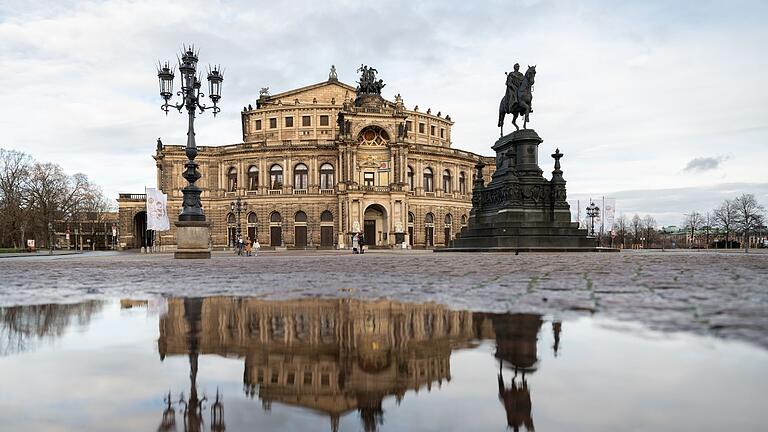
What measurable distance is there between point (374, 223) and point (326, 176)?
280 inches

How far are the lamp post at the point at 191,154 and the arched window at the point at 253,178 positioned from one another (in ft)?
133

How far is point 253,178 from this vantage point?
59.6 meters

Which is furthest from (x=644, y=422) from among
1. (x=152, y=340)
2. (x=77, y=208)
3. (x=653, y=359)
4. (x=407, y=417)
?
(x=77, y=208)

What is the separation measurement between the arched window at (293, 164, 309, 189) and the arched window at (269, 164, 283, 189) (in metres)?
1.54

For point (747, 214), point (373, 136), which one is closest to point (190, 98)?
point (373, 136)

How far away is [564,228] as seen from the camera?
21.4 metres

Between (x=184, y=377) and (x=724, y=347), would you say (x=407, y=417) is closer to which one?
(x=184, y=377)

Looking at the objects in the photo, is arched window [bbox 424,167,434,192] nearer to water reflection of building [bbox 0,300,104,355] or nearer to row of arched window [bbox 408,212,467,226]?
row of arched window [bbox 408,212,467,226]

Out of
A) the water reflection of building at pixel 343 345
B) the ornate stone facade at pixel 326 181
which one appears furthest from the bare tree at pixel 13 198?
the water reflection of building at pixel 343 345

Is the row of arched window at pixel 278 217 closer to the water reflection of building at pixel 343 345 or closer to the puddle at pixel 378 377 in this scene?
the water reflection of building at pixel 343 345

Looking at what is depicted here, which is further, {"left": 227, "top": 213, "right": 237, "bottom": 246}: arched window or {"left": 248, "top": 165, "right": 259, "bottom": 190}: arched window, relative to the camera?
{"left": 227, "top": 213, "right": 237, "bottom": 246}: arched window

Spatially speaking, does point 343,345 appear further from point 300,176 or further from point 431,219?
point 431,219

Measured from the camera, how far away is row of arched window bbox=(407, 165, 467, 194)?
5928cm

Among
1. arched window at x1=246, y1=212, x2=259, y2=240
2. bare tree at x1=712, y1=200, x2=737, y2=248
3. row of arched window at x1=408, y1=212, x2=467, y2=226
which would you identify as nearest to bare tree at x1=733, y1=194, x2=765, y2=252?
bare tree at x1=712, y1=200, x2=737, y2=248
